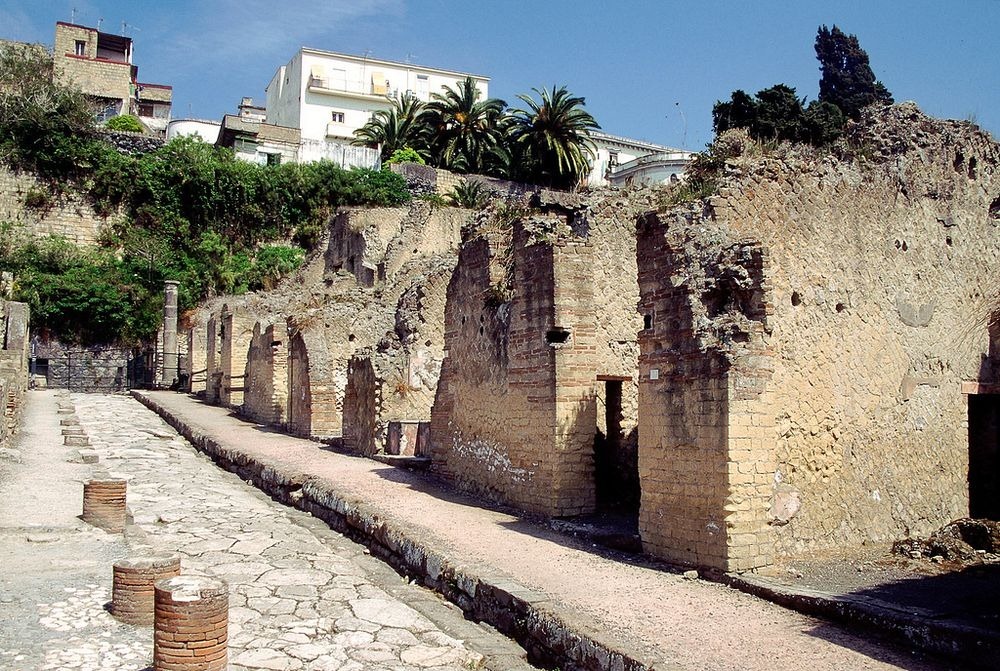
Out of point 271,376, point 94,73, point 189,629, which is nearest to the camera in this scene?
point 189,629

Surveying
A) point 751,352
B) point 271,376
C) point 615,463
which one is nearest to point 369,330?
point 271,376

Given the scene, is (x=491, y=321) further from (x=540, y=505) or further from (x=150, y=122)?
(x=150, y=122)

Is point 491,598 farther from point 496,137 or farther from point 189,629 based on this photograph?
point 496,137

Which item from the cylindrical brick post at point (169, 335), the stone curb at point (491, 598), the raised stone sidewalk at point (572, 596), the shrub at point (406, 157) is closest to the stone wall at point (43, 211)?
the cylindrical brick post at point (169, 335)

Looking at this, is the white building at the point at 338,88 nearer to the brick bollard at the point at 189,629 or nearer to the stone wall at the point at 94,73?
the stone wall at the point at 94,73

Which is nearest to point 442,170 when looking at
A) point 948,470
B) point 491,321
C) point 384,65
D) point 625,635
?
point 384,65

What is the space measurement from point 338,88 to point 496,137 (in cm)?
2070

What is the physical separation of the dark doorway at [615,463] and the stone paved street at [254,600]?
2.73 meters

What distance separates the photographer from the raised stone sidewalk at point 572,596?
4.89m

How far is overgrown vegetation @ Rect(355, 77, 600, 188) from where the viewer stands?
43844 millimetres

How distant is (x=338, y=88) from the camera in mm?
62344

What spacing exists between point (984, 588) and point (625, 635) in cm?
285

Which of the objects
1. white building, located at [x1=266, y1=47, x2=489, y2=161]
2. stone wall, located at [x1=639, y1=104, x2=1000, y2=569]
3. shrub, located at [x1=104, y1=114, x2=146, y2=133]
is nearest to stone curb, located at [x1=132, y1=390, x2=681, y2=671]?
stone wall, located at [x1=639, y1=104, x2=1000, y2=569]

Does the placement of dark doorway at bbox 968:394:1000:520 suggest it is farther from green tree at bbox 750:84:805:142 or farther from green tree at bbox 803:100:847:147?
green tree at bbox 750:84:805:142
